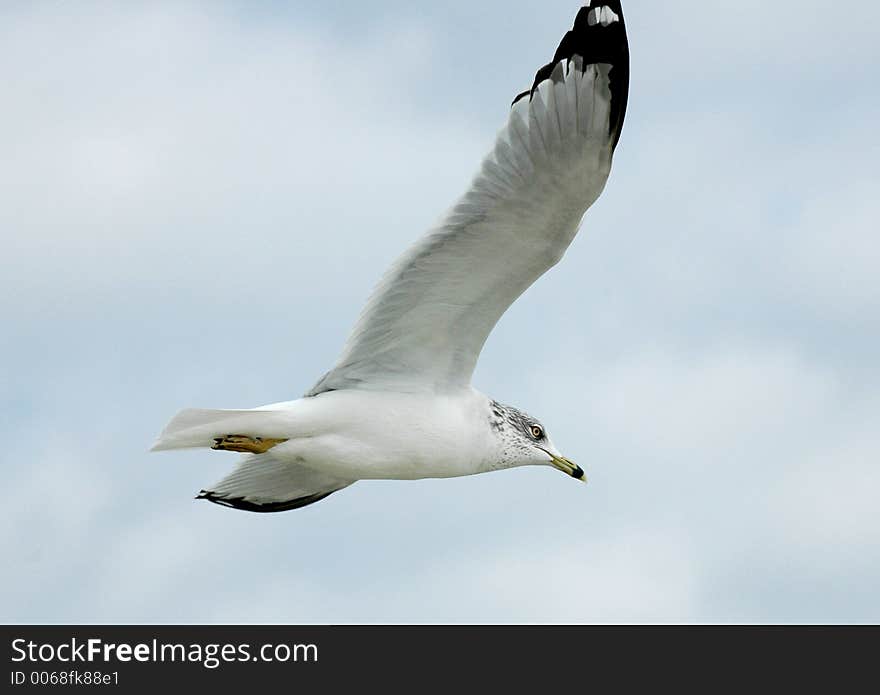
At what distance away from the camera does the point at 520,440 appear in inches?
463

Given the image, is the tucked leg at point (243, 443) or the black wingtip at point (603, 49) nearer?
the black wingtip at point (603, 49)

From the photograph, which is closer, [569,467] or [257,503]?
[569,467]

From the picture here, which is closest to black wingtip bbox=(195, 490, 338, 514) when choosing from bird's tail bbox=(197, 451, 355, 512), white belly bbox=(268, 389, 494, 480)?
bird's tail bbox=(197, 451, 355, 512)

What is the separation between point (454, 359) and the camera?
11.3 metres

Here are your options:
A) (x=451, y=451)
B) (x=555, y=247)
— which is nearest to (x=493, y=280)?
(x=555, y=247)

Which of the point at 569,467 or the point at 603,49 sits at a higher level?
the point at 603,49

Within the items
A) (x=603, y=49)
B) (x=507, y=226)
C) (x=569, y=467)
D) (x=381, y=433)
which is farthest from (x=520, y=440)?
(x=603, y=49)

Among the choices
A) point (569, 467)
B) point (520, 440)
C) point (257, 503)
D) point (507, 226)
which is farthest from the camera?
point (257, 503)

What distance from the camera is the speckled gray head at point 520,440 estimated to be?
11656 millimetres

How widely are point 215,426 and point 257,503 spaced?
1.86m

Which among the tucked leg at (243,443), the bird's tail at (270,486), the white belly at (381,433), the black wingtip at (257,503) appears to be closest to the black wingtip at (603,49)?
the white belly at (381,433)

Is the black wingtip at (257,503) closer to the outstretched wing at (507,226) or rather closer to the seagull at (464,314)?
the seagull at (464,314)

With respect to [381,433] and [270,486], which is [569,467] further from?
[270,486]

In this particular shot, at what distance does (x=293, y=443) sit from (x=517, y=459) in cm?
164
